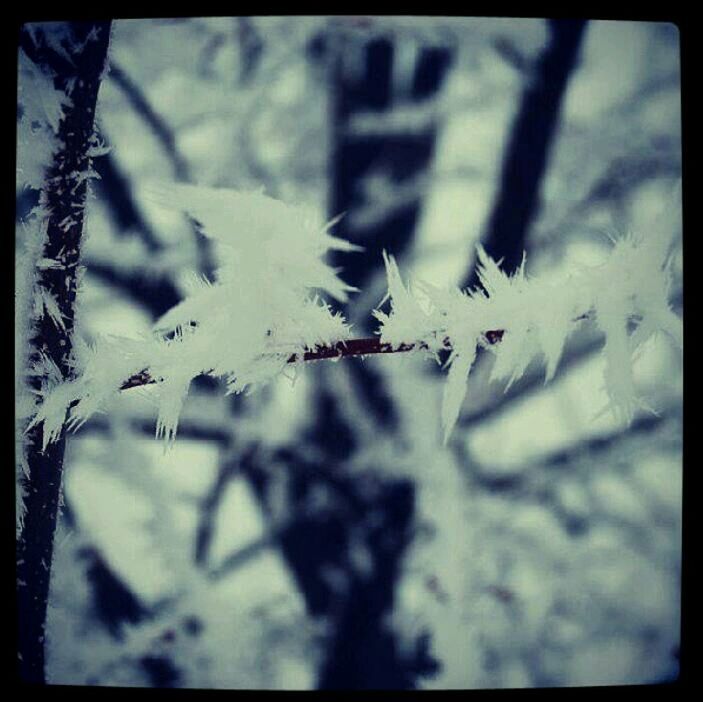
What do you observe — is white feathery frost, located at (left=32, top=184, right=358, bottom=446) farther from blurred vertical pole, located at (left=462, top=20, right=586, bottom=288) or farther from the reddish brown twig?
blurred vertical pole, located at (left=462, top=20, right=586, bottom=288)

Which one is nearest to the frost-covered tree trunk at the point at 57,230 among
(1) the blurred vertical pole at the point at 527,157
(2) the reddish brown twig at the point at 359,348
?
(2) the reddish brown twig at the point at 359,348

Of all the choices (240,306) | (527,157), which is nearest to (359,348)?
(240,306)

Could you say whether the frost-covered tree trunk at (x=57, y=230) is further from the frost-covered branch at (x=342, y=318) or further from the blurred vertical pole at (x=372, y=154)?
the blurred vertical pole at (x=372, y=154)

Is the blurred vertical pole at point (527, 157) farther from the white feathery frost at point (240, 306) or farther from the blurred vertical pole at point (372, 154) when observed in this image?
the white feathery frost at point (240, 306)

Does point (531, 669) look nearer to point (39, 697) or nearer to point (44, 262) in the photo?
point (39, 697)

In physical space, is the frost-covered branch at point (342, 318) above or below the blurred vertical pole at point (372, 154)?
below

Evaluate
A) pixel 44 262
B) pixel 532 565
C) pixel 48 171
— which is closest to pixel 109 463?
pixel 44 262

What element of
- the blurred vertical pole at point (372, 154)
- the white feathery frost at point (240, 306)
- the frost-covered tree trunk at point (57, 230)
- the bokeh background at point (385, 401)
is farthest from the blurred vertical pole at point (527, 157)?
the frost-covered tree trunk at point (57, 230)
